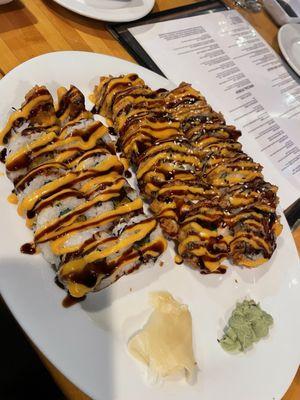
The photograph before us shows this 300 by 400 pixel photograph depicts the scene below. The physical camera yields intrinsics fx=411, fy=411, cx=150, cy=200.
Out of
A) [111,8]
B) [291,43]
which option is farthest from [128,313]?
[291,43]

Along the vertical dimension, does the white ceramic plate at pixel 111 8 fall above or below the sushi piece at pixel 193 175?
above

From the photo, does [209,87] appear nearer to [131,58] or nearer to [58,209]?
[131,58]

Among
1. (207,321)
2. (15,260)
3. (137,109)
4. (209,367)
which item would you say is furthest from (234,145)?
(15,260)

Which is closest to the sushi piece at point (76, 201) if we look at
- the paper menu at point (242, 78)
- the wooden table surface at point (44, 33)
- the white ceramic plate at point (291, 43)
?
the wooden table surface at point (44, 33)

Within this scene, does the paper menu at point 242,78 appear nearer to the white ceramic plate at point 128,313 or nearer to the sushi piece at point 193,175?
the sushi piece at point 193,175

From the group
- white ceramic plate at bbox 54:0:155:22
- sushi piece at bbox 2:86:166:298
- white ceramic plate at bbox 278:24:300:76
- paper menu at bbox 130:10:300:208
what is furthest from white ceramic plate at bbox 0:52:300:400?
white ceramic plate at bbox 278:24:300:76
